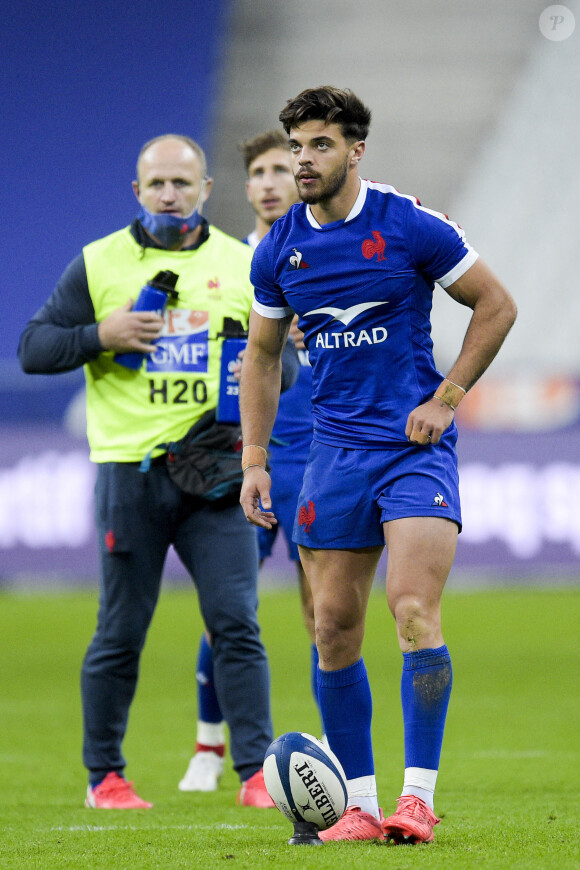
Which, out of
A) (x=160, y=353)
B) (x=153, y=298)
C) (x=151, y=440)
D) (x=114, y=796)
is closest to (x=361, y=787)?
(x=114, y=796)

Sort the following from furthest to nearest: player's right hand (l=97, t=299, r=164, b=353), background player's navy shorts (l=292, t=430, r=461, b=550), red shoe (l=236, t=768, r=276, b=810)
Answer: player's right hand (l=97, t=299, r=164, b=353) → red shoe (l=236, t=768, r=276, b=810) → background player's navy shorts (l=292, t=430, r=461, b=550)

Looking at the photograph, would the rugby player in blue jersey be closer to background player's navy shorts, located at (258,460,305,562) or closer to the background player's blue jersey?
the background player's blue jersey

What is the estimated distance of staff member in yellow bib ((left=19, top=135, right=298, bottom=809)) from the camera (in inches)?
193

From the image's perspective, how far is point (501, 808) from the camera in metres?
4.58

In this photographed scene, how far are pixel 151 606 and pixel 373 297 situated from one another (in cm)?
173

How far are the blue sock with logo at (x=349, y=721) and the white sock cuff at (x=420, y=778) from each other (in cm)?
28

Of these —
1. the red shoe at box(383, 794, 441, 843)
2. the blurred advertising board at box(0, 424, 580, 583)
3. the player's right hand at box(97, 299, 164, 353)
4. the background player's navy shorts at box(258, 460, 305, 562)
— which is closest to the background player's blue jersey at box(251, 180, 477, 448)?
the red shoe at box(383, 794, 441, 843)

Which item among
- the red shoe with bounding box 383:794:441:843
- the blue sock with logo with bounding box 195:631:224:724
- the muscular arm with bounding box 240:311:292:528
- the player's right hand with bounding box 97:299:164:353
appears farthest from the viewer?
the blue sock with logo with bounding box 195:631:224:724

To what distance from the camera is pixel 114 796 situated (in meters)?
4.87

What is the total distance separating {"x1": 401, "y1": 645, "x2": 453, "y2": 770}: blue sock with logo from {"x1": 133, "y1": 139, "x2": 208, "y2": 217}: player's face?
85.8 inches

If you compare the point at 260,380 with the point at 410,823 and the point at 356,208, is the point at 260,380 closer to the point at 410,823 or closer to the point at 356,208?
the point at 356,208

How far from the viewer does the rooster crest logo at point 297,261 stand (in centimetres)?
389

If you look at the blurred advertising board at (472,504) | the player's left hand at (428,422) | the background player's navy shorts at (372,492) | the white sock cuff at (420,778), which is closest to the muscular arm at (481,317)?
the player's left hand at (428,422)

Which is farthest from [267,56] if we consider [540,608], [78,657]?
[78,657]
